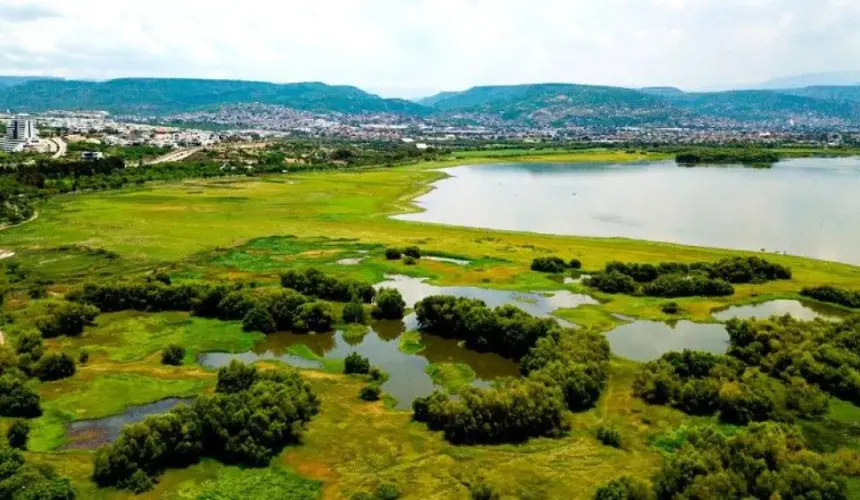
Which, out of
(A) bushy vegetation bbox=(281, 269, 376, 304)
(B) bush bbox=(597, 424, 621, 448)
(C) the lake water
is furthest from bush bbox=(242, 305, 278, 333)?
(C) the lake water

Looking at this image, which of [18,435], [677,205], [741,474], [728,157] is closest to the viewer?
[741,474]

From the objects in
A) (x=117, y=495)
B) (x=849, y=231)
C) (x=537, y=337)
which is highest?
(x=849, y=231)

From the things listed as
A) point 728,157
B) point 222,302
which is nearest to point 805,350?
point 222,302

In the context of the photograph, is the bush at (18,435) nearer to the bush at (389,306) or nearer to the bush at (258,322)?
the bush at (258,322)

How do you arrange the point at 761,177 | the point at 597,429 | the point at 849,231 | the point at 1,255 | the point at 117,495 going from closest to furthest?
the point at 117,495 < the point at 597,429 < the point at 1,255 < the point at 849,231 < the point at 761,177

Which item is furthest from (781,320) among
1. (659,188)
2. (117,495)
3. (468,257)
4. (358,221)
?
(659,188)

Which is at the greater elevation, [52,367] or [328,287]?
[328,287]

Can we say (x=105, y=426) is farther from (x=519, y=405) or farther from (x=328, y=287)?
(x=328, y=287)

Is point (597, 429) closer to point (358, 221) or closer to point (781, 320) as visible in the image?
point (781, 320)
